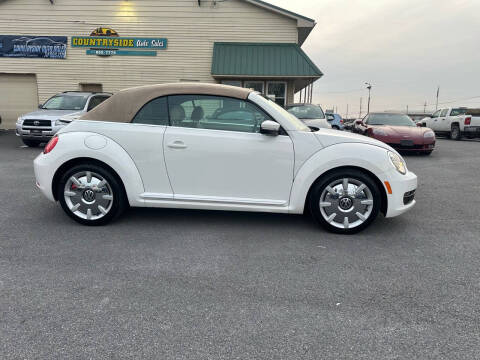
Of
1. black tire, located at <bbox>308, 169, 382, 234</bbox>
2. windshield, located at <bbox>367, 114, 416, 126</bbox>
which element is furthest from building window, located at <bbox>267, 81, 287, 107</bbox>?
black tire, located at <bbox>308, 169, 382, 234</bbox>

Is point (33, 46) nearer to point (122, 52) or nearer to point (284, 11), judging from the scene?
point (122, 52)

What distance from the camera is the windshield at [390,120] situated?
11219mm

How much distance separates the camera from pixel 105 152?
3766mm

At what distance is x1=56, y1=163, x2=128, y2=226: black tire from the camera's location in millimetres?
3822

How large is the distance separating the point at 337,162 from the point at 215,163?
130 centimetres

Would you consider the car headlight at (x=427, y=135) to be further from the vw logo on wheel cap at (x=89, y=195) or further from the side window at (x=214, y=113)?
the vw logo on wheel cap at (x=89, y=195)

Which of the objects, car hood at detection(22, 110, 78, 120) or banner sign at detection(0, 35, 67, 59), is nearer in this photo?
car hood at detection(22, 110, 78, 120)

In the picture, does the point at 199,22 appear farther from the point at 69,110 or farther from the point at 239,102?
the point at 239,102

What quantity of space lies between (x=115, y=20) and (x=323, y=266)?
1633cm

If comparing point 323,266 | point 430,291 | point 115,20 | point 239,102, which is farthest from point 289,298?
point 115,20

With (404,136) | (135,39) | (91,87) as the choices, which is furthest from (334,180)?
(91,87)

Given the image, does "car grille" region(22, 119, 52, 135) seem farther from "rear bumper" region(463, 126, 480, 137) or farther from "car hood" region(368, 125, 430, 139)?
"rear bumper" region(463, 126, 480, 137)

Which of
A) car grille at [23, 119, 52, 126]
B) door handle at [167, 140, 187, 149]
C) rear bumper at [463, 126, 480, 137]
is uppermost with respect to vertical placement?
car grille at [23, 119, 52, 126]

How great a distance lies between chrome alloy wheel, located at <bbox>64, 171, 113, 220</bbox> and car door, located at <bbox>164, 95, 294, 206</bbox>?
79 centimetres
